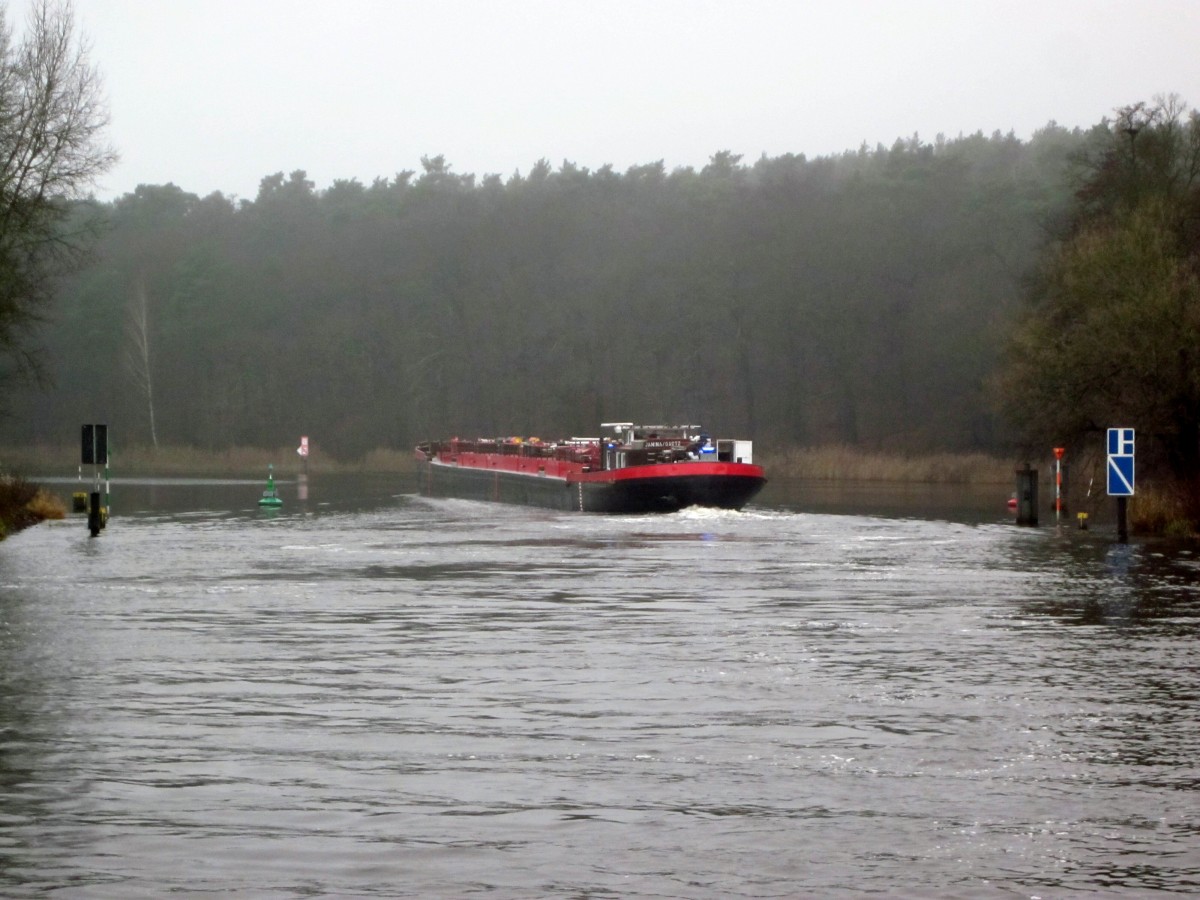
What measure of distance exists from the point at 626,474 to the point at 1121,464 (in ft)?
60.1

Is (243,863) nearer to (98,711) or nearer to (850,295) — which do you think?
(98,711)

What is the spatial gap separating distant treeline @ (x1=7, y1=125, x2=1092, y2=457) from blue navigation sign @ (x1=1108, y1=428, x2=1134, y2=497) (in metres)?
59.3

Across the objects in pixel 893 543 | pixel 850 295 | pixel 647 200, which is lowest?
pixel 893 543

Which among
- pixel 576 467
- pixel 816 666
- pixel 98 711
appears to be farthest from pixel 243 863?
pixel 576 467

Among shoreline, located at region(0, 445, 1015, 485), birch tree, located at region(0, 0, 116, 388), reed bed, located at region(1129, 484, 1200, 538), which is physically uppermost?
birch tree, located at region(0, 0, 116, 388)

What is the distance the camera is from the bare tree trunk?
112m

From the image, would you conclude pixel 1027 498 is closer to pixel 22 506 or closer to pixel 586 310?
pixel 22 506

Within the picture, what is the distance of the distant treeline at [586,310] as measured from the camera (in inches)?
3922

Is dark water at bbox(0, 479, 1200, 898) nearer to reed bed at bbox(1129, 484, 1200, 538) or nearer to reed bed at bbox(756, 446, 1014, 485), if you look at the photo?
reed bed at bbox(1129, 484, 1200, 538)

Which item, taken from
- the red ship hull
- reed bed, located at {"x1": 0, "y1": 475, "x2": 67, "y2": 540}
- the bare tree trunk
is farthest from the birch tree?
the bare tree trunk

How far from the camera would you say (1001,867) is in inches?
302

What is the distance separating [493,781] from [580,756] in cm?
86

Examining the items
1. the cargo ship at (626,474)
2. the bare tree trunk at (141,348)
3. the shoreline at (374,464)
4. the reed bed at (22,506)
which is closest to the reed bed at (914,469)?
the shoreline at (374,464)

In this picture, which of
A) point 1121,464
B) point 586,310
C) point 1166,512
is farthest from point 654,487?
point 586,310
